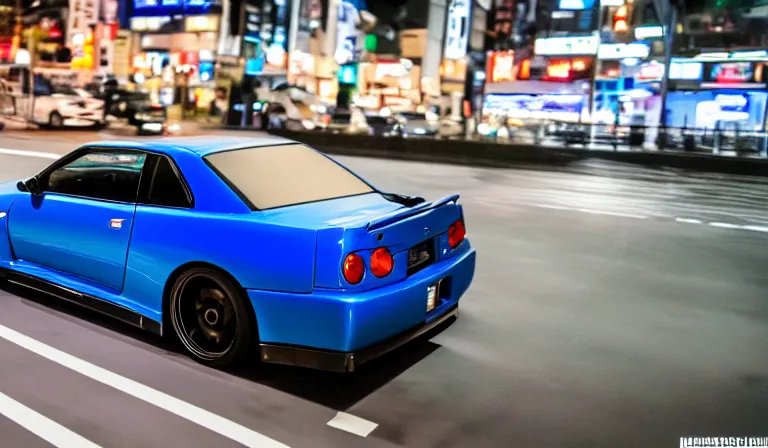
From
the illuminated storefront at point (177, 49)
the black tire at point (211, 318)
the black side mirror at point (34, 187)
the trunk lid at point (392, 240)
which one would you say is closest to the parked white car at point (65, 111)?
the illuminated storefront at point (177, 49)

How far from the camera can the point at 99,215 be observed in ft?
15.1

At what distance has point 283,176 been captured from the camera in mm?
4684

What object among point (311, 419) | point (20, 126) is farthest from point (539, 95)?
point (311, 419)

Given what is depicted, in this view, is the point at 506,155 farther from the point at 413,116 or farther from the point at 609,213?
the point at 609,213

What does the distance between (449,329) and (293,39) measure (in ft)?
136

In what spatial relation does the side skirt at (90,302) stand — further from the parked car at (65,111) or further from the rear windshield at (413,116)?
the rear windshield at (413,116)

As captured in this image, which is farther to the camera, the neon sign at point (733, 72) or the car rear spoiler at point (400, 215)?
the neon sign at point (733, 72)

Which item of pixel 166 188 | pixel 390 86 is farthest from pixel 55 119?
pixel 166 188

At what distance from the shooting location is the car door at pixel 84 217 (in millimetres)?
4539

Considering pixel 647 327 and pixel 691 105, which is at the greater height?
pixel 691 105

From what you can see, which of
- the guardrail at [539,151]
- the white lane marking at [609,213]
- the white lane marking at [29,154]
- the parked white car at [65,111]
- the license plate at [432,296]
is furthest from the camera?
the parked white car at [65,111]

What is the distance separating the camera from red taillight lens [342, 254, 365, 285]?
12.0ft

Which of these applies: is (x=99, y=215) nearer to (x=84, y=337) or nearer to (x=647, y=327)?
(x=84, y=337)

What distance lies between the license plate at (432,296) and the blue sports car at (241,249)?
0.04ft
